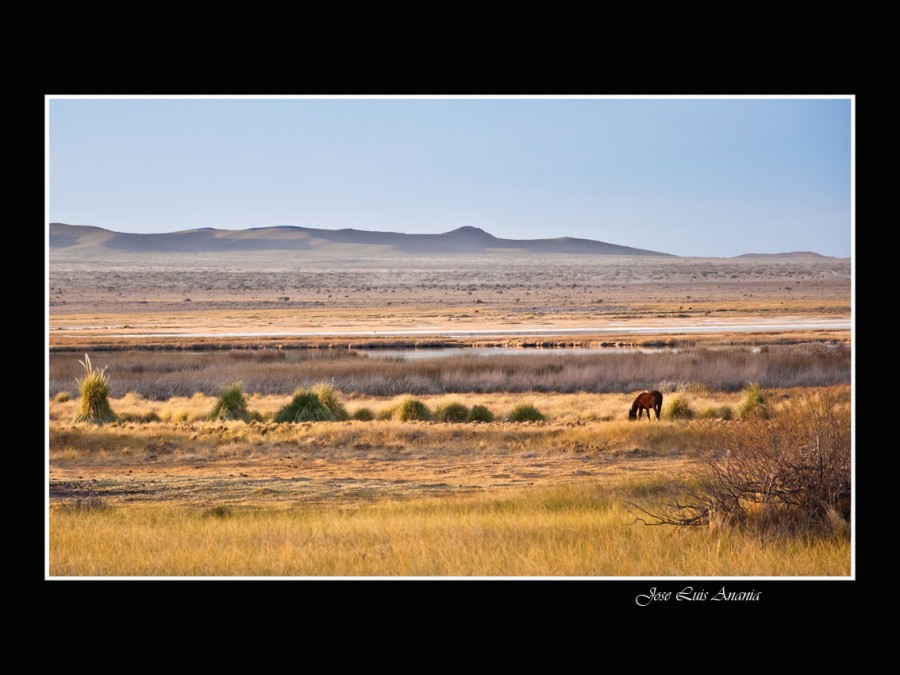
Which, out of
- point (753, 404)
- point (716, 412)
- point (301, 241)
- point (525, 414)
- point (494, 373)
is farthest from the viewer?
point (301, 241)

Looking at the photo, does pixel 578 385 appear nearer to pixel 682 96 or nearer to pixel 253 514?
pixel 253 514

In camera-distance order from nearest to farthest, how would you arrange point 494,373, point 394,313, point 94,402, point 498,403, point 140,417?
point 94,402 → point 140,417 → point 498,403 → point 494,373 → point 394,313

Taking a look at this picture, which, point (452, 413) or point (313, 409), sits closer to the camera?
point (313, 409)

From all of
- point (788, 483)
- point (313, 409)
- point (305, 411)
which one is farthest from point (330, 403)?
point (788, 483)

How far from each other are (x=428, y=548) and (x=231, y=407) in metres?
17.7

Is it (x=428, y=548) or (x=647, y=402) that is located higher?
A: (x=647, y=402)

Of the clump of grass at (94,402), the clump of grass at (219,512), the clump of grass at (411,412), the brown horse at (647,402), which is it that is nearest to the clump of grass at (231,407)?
the clump of grass at (94,402)

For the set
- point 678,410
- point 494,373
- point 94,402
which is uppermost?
point 494,373

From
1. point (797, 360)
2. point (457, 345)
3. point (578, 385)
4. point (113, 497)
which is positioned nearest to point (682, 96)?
point (113, 497)

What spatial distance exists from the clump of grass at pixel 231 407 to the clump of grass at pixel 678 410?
1163 centimetres

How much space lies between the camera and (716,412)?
2581 centimetres

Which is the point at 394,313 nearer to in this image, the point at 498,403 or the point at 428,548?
the point at 498,403

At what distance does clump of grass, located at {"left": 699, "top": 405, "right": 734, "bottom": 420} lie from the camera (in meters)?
25.3

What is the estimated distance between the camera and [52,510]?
42.1 feet
